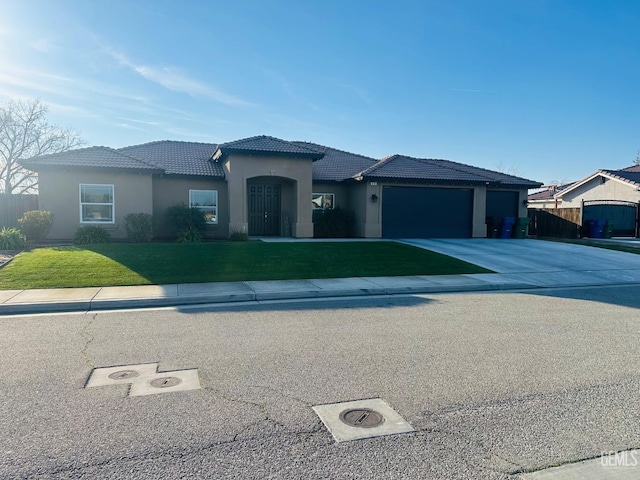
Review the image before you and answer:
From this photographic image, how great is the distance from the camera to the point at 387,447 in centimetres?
349

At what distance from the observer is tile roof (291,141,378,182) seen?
923 inches

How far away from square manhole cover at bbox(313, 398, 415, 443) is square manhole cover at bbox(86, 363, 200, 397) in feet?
4.91

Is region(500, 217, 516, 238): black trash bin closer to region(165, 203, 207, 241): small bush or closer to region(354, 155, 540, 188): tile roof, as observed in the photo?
region(354, 155, 540, 188): tile roof

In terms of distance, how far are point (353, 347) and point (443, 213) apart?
18.6 meters

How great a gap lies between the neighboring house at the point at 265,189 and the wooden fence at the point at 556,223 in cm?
288

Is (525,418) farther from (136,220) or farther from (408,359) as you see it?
(136,220)

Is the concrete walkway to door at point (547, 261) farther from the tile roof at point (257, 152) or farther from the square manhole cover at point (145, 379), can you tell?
the square manhole cover at point (145, 379)

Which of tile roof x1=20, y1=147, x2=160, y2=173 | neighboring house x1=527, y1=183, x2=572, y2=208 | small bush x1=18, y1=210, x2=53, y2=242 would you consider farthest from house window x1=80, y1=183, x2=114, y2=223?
neighboring house x1=527, y1=183, x2=572, y2=208

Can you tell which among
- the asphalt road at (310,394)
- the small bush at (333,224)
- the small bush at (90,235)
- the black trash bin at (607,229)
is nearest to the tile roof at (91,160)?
the small bush at (90,235)

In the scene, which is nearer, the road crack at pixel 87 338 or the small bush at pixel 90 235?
the road crack at pixel 87 338

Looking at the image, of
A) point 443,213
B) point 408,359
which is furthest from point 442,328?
point 443,213

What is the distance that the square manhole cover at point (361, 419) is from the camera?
371 cm

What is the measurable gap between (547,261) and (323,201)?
11.0m

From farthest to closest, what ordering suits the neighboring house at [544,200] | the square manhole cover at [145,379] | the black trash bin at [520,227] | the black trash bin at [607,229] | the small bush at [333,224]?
1. the neighboring house at [544,200]
2. the black trash bin at [607,229]
3. the black trash bin at [520,227]
4. the small bush at [333,224]
5. the square manhole cover at [145,379]
